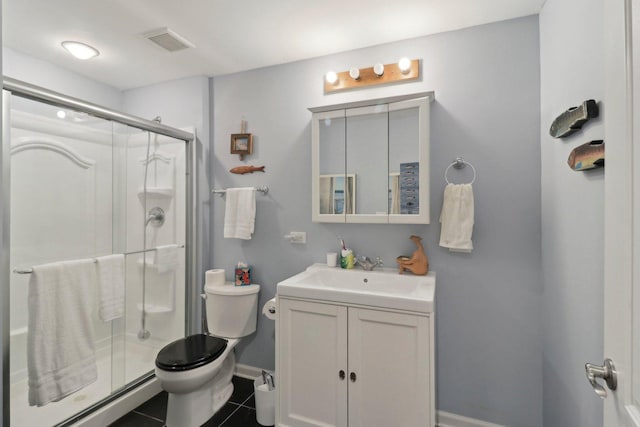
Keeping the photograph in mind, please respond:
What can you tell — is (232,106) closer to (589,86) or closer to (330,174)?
(330,174)

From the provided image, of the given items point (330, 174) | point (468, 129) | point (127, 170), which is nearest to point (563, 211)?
point (468, 129)

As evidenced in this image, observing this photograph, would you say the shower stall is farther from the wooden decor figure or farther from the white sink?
the wooden decor figure

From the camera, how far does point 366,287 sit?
6.20 ft

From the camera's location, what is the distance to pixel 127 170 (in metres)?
2.08

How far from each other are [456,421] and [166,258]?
2.25 metres

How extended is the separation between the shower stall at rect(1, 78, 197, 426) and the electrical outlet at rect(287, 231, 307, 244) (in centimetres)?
84

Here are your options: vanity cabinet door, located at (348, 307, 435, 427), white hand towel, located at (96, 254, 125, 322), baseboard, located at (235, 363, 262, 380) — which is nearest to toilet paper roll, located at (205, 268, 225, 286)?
white hand towel, located at (96, 254, 125, 322)

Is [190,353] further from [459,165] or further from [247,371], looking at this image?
[459,165]

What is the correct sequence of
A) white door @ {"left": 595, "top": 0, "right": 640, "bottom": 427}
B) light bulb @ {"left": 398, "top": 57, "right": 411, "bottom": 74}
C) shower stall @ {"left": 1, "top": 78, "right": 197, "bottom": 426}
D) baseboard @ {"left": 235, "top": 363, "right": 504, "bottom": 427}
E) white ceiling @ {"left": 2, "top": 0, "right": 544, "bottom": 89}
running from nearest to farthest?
white door @ {"left": 595, "top": 0, "right": 640, "bottom": 427}, shower stall @ {"left": 1, "top": 78, "right": 197, "bottom": 426}, white ceiling @ {"left": 2, "top": 0, "right": 544, "bottom": 89}, baseboard @ {"left": 235, "top": 363, "right": 504, "bottom": 427}, light bulb @ {"left": 398, "top": 57, "right": 411, "bottom": 74}

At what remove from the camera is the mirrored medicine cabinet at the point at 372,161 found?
1777mm

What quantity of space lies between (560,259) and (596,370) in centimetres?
85

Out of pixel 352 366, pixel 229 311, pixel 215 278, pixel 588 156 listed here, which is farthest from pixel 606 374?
pixel 215 278

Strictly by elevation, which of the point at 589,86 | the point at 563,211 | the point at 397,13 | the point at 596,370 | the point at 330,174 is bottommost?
the point at 596,370

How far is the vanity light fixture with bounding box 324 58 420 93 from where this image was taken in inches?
73.5
